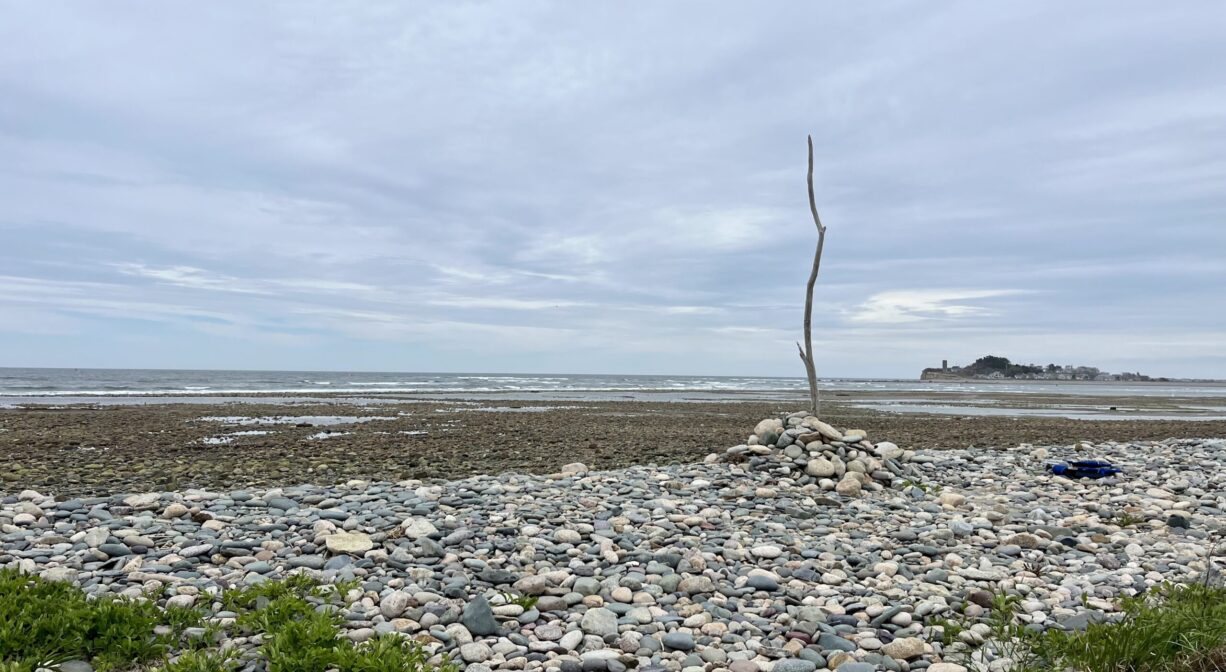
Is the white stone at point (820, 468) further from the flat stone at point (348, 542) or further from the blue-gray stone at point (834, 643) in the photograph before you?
the flat stone at point (348, 542)

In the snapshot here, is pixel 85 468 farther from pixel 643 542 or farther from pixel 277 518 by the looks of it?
pixel 643 542

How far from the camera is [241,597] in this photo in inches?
196

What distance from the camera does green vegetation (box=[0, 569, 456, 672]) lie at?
4012 mm

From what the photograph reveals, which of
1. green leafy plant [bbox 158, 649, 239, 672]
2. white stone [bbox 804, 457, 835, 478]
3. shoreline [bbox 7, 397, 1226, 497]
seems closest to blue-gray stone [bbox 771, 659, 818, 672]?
green leafy plant [bbox 158, 649, 239, 672]

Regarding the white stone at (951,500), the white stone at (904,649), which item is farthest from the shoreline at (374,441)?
the white stone at (904,649)

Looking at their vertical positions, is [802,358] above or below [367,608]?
above

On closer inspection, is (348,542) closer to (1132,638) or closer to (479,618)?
(479,618)

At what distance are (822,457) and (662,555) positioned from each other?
427 cm

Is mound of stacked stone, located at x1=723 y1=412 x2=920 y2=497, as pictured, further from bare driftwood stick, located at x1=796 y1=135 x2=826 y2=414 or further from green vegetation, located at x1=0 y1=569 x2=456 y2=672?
green vegetation, located at x1=0 y1=569 x2=456 y2=672

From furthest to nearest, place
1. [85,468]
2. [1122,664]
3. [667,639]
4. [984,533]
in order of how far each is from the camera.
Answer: [85,468]
[984,533]
[667,639]
[1122,664]

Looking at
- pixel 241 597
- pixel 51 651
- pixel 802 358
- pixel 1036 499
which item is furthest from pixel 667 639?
pixel 802 358

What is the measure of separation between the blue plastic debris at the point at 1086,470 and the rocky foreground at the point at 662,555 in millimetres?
772

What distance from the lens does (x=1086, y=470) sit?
10672 mm

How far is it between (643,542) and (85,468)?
375 inches
